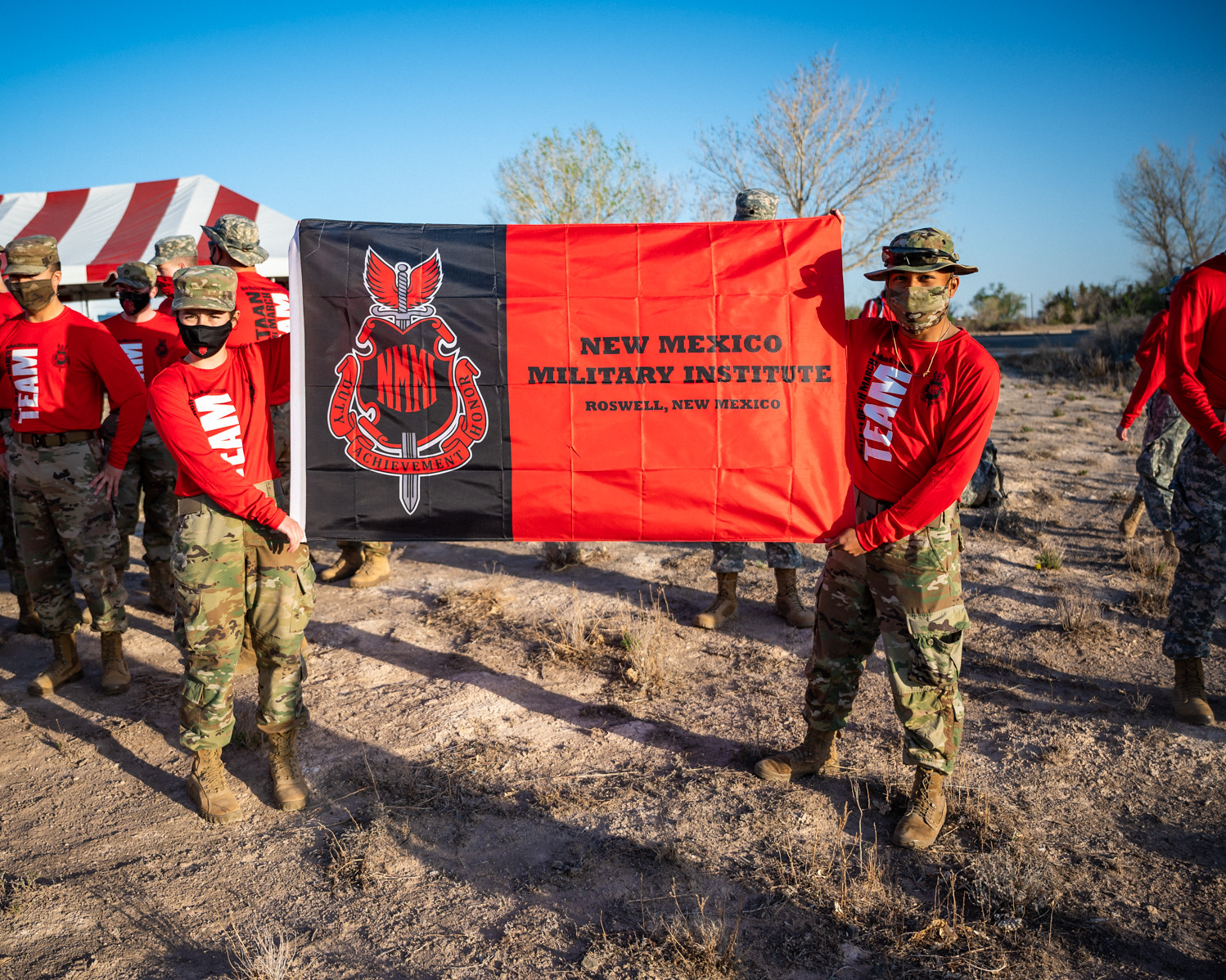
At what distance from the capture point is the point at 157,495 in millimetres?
6273

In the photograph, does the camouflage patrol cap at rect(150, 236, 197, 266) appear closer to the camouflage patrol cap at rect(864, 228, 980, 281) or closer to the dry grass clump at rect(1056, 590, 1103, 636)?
the camouflage patrol cap at rect(864, 228, 980, 281)

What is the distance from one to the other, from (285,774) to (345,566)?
369 centimetres

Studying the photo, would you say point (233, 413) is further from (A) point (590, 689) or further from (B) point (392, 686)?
(A) point (590, 689)

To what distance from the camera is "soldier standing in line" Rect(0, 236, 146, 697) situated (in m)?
4.93

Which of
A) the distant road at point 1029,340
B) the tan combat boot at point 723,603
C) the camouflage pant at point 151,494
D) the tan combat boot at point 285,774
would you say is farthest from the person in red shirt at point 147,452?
the distant road at point 1029,340

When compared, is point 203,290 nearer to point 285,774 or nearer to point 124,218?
point 285,774

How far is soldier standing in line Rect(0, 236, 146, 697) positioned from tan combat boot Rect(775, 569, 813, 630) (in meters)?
4.67

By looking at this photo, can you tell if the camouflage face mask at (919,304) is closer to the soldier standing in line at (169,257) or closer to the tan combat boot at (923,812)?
the tan combat boot at (923,812)

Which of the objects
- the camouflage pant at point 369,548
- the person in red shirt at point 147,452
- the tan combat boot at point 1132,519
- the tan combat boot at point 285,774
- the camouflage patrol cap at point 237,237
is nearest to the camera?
the tan combat boot at point 285,774

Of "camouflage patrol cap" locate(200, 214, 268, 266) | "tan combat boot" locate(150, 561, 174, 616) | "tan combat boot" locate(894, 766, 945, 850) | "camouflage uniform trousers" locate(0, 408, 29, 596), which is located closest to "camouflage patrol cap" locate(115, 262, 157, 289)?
"camouflage patrol cap" locate(200, 214, 268, 266)

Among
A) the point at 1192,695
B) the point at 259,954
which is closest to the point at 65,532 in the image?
the point at 259,954

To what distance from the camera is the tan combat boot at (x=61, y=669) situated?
5219mm

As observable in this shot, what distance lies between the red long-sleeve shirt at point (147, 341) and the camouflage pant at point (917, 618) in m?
5.17

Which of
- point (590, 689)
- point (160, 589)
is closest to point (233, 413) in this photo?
point (590, 689)
